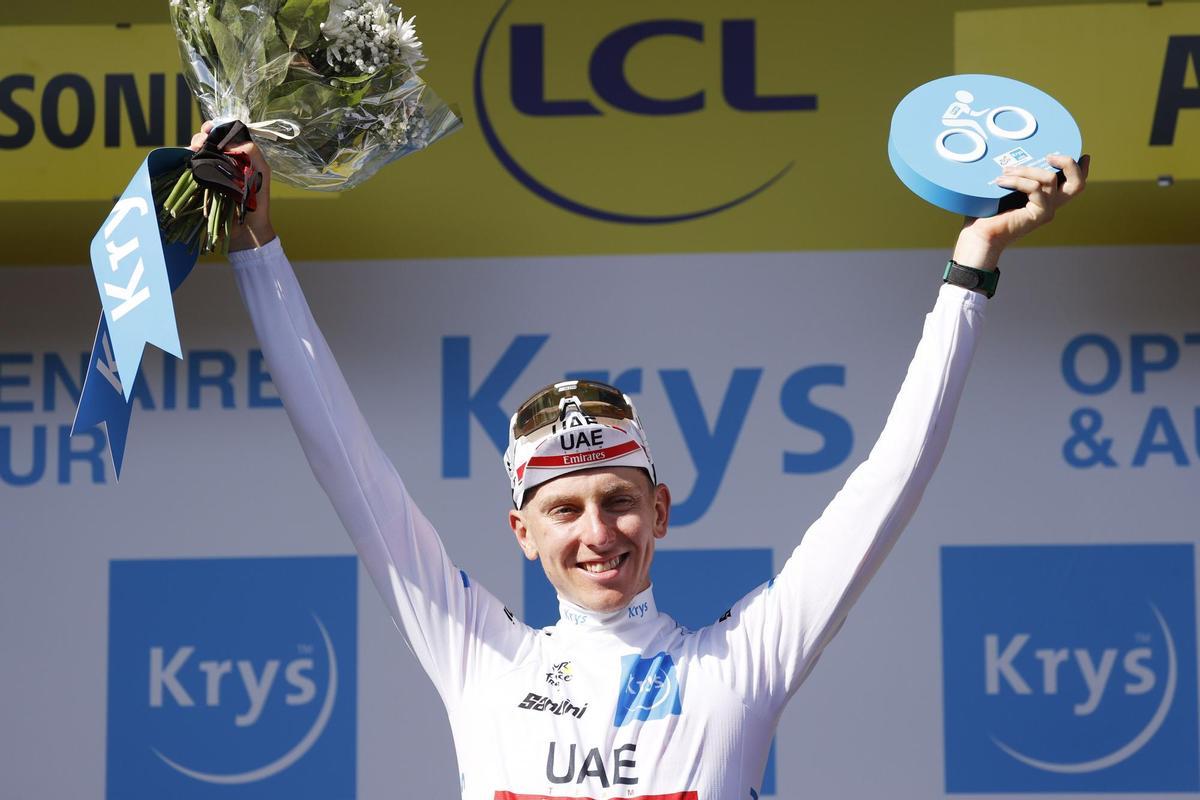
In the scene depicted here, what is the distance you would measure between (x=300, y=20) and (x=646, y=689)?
97 centimetres

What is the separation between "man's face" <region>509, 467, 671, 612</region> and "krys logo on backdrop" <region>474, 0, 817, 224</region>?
1.86 meters

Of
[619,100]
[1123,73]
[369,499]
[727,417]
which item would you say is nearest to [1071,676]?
[727,417]

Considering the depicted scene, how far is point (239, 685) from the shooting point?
3.69 meters

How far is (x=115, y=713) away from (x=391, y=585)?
2.06m

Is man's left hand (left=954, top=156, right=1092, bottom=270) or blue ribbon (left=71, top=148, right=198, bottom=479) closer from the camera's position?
blue ribbon (left=71, top=148, right=198, bottom=479)

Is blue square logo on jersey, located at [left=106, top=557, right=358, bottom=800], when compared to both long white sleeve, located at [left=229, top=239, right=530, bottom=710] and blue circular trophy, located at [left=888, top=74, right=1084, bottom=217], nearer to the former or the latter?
long white sleeve, located at [left=229, top=239, right=530, bottom=710]

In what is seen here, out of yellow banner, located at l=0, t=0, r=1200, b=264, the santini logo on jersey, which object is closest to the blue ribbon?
the santini logo on jersey

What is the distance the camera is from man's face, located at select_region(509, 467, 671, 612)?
1878 mm

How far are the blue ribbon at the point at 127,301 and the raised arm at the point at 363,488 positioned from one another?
117 mm

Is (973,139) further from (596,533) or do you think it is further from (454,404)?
(454,404)

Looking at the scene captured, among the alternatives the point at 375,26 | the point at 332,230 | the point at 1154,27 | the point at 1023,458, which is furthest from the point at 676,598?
the point at 375,26

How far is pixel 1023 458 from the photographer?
3654mm

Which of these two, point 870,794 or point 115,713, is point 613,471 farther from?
point 115,713

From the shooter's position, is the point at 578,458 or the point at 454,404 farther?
the point at 454,404
